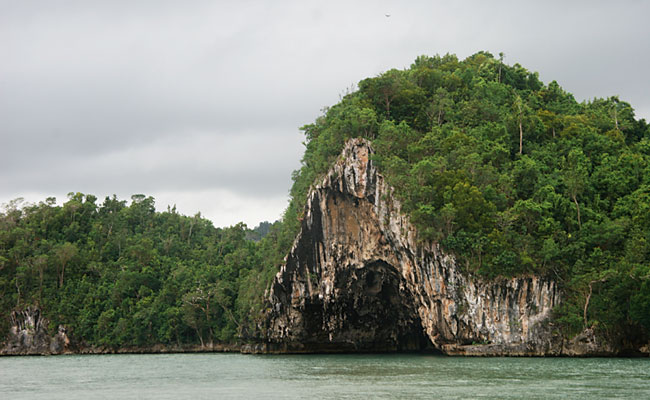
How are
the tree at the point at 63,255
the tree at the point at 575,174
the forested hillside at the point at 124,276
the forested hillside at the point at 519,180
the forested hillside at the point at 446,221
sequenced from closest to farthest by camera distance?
the forested hillside at the point at 519,180 → the forested hillside at the point at 446,221 → the tree at the point at 575,174 → the forested hillside at the point at 124,276 → the tree at the point at 63,255

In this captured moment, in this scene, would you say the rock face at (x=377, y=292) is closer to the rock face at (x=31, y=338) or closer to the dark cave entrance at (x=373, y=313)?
the dark cave entrance at (x=373, y=313)

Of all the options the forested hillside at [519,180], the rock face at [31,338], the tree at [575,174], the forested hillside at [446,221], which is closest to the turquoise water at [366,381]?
the forested hillside at [519,180]

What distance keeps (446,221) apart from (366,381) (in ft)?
46.0

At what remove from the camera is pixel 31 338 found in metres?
57.9

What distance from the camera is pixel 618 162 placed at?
124 ft

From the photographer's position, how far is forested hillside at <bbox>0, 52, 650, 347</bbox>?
109ft

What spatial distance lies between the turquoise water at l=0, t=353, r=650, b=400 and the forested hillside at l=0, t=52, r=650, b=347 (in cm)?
565

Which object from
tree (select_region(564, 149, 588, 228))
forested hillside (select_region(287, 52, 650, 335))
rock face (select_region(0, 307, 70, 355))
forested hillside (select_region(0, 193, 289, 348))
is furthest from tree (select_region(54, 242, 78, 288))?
tree (select_region(564, 149, 588, 228))

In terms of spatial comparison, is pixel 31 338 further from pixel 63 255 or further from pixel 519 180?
pixel 519 180

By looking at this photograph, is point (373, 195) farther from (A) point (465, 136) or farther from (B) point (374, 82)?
(B) point (374, 82)

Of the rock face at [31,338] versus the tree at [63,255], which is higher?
the tree at [63,255]

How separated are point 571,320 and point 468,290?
5.45 metres

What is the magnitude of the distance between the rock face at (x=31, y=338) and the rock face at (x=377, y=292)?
74.6ft

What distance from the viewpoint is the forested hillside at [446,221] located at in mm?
33219
